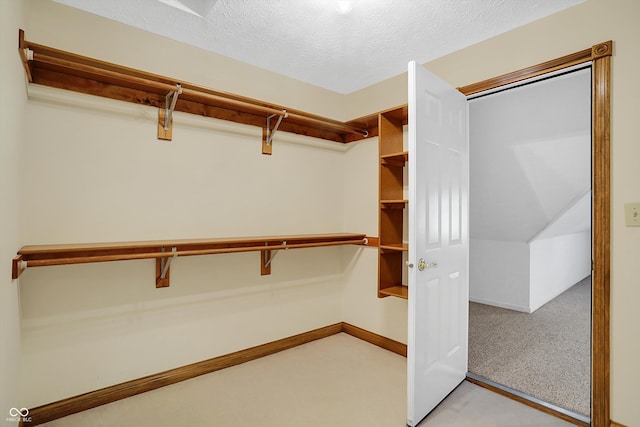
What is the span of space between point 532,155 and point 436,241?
5.58ft

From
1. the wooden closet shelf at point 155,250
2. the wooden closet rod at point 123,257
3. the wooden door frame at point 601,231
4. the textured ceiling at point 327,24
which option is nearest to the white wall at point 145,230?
the wooden closet shelf at point 155,250

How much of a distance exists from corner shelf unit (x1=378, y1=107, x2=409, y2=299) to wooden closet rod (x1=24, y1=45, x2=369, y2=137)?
446mm

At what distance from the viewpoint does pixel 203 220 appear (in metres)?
2.43

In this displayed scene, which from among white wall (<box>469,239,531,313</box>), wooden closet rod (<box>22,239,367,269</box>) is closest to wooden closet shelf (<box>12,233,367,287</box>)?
wooden closet rod (<box>22,239,367,269</box>)

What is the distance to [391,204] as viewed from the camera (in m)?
2.65

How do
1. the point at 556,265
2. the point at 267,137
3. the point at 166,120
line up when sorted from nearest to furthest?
1. the point at 166,120
2. the point at 267,137
3. the point at 556,265

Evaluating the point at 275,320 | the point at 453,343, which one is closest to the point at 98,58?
the point at 275,320

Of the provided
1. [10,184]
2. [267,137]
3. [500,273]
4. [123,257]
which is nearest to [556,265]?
[500,273]

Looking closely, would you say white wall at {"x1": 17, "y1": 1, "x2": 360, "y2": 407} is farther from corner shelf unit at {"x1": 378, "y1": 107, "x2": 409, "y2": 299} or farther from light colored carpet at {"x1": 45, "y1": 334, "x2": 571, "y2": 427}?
corner shelf unit at {"x1": 378, "y1": 107, "x2": 409, "y2": 299}

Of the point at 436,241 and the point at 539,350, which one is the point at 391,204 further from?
the point at 539,350

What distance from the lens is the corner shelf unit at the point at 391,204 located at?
8.52ft

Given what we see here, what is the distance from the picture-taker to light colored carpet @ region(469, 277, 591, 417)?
7.48 ft

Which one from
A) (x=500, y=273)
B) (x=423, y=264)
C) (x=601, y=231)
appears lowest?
(x=500, y=273)

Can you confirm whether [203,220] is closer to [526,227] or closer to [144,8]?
[144,8]
